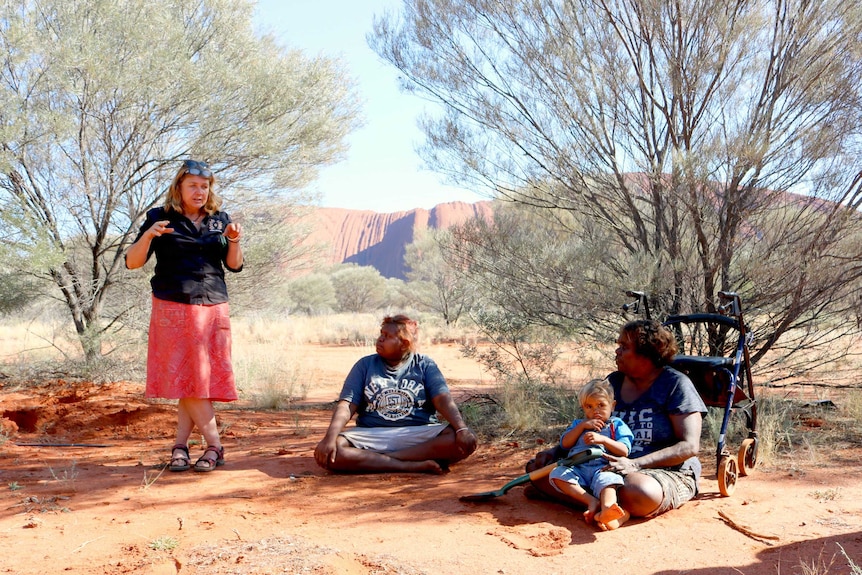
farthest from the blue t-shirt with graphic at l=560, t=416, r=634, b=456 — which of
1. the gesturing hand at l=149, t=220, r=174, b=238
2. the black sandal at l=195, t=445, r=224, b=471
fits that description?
the gesturing hand at l=149, t=220, r=174, b=238

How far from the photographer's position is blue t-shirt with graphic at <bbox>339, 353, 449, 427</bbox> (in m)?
5.29

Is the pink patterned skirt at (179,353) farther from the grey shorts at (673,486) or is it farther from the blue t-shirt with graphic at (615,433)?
the grey shorts at (673,486)

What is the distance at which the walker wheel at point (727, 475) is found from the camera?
14.3 ft

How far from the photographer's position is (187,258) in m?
5.09

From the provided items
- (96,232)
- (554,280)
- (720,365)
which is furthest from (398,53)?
(720,365)

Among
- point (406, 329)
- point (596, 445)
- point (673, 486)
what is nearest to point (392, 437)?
point (406, 329)

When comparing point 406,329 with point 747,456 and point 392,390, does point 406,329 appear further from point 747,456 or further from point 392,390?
point 747,456

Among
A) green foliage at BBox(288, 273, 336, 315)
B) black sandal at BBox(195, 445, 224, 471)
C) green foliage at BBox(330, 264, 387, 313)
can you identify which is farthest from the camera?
green foliage at BBox(330, 264, 387, 313)

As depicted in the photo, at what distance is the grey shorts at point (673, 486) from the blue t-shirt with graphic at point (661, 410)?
7 centimetres

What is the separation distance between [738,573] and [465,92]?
19.6 ft

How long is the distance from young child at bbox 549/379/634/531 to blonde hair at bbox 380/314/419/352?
4.83ft

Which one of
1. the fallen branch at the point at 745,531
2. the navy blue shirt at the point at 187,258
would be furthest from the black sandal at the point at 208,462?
the fallen branch at the point at 745,531

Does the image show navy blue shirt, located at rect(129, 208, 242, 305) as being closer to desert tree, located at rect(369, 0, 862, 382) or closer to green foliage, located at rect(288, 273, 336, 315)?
desert tree, located at rect(369, 0, 862, 382)

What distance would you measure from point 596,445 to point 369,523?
4.18 ft
